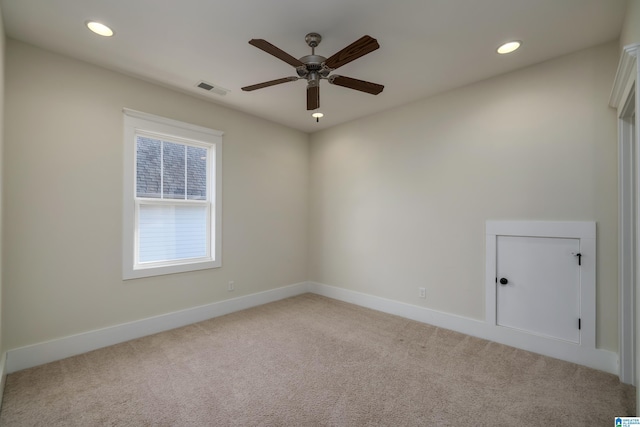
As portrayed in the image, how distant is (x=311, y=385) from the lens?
2213 mm

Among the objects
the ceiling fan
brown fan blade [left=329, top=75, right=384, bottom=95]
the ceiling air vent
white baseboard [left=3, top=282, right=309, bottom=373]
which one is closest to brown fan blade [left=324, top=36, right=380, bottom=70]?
Result: the ceiling fan

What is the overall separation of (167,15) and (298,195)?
307cm

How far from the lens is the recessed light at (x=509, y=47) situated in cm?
242

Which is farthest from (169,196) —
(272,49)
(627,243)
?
(627,243)

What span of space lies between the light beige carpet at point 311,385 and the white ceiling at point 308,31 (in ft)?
9.16

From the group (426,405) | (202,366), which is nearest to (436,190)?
(426,405)

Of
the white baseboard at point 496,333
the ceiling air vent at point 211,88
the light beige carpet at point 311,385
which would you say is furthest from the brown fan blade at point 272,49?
the white baseboard at point 496,333

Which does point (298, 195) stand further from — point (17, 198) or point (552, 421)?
point (552, 421)

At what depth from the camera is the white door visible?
8.52ft

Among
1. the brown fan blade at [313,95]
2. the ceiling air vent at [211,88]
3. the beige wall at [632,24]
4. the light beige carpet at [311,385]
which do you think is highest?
the ceiling air vent at [211,88]

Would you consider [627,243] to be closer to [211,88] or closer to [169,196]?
[211,88]

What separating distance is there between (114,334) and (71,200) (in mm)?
1394

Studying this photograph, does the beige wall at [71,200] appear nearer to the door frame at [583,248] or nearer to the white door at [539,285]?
the white door at [539,285]

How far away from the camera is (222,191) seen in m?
3.82
